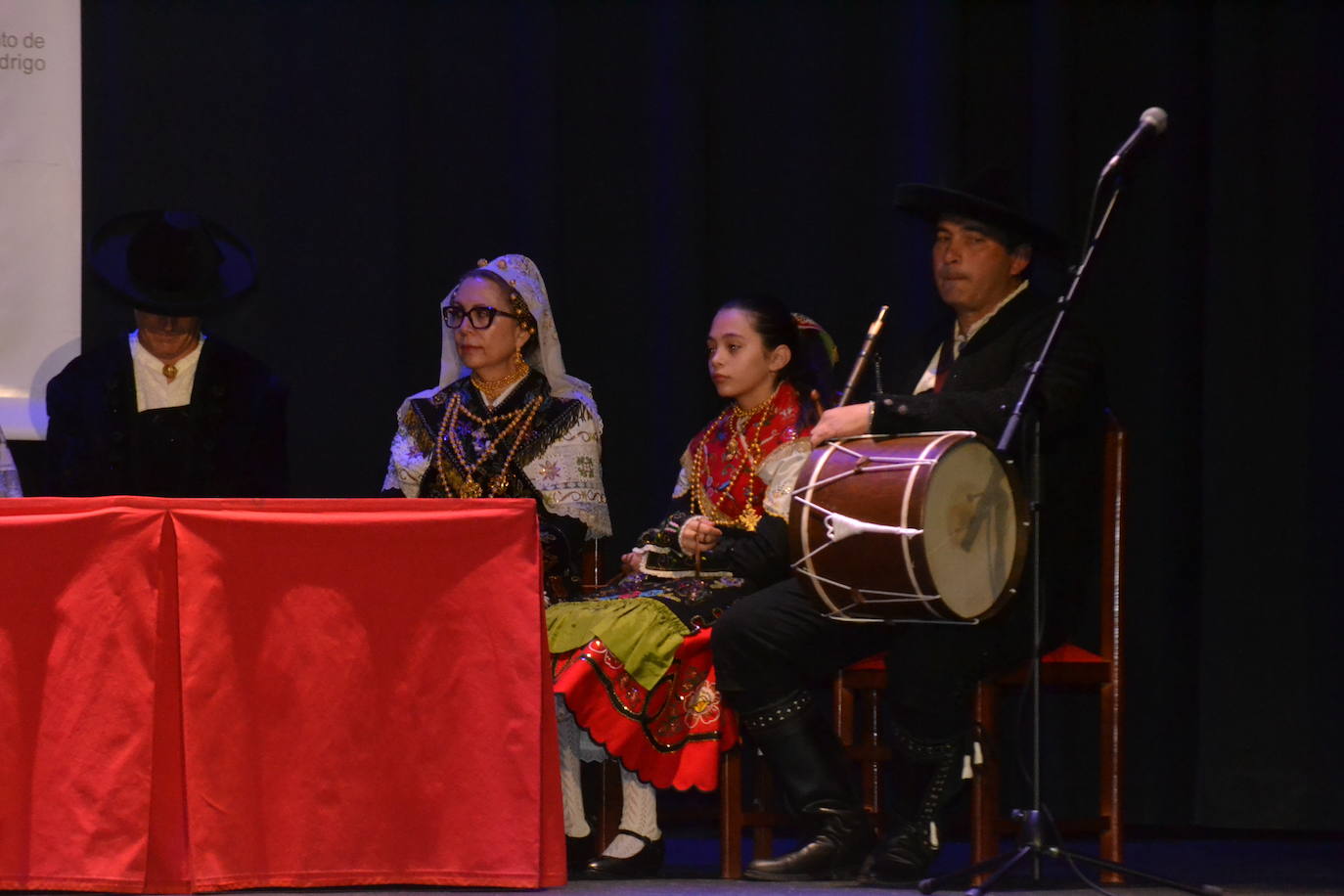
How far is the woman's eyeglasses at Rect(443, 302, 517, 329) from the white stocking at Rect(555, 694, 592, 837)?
1.02m

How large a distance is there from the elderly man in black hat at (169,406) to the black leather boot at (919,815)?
6.00 feet

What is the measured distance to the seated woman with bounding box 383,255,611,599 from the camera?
13.3ft

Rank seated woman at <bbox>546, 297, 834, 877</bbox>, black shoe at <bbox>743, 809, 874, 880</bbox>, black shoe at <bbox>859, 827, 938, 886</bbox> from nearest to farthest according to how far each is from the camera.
Answer: black shoe at <bbox>859, 827, 938, 886</bbox> < black shoe at <bbox>743, 809, 874, 880</bbox> < seated woman at <bbox>546, 297, 834, 877</bbox>

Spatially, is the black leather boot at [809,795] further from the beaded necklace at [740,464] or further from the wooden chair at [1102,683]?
the beaded necklace at [740,464]

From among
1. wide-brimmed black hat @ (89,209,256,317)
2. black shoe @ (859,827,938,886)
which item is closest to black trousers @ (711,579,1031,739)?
black shoe @ (859,827,938,886)

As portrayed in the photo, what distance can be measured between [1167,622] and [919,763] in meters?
1.25

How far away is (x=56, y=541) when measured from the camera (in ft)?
10.1

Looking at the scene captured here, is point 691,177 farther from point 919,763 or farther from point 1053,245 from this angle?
point 919,763

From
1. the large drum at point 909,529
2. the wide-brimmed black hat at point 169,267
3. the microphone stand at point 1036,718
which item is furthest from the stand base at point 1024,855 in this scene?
the wide-brimmed black hat at point 169,267

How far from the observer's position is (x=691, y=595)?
375 cm

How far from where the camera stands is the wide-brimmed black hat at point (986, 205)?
3.55 m

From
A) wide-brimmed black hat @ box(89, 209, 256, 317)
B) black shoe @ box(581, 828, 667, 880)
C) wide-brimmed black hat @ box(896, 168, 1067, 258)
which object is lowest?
black shoe @ box(581, 828, 667, 880)

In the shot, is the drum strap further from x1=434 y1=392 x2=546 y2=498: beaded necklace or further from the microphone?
x1=434 y1=392 x2=546 y2=498: beaded necklace

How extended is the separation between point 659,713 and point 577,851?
399 millimetres
